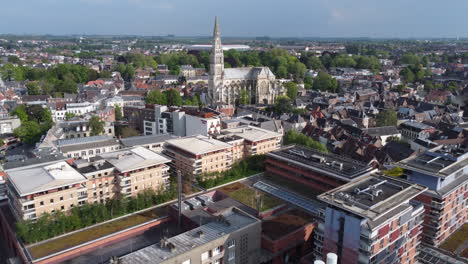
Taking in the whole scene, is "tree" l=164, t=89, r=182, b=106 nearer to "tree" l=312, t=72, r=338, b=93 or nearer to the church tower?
the church tower

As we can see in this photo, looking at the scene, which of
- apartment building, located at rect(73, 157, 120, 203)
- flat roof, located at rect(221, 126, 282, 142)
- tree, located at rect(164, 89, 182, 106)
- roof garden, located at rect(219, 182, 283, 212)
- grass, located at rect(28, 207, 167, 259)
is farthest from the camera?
tree, located at rect(164, 89, 182, 106)

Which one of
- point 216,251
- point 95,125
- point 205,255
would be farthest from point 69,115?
Result: point 205,255

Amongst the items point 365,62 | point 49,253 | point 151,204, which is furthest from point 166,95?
point 365,62

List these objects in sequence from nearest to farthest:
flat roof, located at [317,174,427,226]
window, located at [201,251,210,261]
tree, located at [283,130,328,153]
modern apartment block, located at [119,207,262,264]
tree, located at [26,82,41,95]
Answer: modern apartment block, located at [119,207,262,264], flat roof, located at [317,174,427,226], window, located at [201,251,210,261], tree, located at [283,130,328,153], tree, located at [26,82,41,95]

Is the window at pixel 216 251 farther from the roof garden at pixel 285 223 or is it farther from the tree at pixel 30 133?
the tree at pixel 30 133

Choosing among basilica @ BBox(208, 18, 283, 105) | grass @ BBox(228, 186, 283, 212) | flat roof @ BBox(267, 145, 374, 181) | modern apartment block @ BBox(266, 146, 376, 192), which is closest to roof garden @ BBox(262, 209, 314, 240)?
grass @ BBox(228, 186, 283, 212)

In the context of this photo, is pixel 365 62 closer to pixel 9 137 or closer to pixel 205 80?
pixel 205 80
